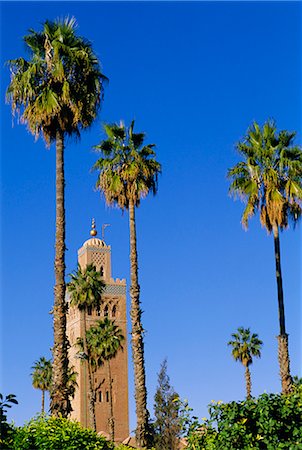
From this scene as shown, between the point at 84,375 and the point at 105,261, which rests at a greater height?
the point at 105,261

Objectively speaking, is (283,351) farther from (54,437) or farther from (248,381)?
(248,381)

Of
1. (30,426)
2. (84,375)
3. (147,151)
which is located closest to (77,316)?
(84,375)

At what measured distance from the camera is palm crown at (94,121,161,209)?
83.8 ft

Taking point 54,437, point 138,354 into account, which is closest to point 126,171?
point 138,354

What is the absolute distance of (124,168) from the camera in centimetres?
2583

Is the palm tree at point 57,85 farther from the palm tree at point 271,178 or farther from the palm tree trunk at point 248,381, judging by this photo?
the palm tree trunk at point 248,381

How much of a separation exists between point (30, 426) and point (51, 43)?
12456 millimetres

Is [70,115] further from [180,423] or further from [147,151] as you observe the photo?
[180,423]

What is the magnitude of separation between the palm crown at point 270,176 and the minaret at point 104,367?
4182cm

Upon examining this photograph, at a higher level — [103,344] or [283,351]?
[103,344]

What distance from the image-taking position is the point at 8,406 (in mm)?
10523

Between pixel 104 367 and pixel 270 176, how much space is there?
49.0 meters

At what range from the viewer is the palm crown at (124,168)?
25.5 metres

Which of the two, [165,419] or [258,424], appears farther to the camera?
[165,419]
